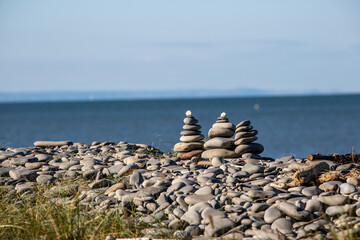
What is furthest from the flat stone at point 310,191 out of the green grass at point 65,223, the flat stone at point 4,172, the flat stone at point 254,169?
the flat stone at point 4,172

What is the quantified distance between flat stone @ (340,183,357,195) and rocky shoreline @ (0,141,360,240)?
1 cm

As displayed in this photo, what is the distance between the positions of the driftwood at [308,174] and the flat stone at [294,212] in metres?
0.79

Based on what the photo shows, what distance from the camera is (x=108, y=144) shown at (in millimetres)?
9992

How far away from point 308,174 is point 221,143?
8.34 ft

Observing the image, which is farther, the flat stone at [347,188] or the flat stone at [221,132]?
the flat stone at [221,132]

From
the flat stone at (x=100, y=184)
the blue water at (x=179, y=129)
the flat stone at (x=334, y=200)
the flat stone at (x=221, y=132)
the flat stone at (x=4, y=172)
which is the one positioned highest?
the flat stone at (x=221, y=132)

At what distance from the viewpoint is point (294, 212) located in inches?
199

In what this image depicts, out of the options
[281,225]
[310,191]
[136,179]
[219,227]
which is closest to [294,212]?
[281,225]

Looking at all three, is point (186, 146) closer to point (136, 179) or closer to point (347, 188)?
point (136, 179)

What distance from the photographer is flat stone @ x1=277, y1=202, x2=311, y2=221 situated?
502 cm

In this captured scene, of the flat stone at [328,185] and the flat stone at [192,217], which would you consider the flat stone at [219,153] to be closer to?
the flat stone at [328,185]

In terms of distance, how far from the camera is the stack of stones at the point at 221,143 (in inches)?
327

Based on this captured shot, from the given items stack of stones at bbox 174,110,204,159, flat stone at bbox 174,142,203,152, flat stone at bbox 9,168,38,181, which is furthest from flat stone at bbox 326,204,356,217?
flat stone at bbox 9,168,38,181

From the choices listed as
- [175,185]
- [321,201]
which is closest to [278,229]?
[321,201]
